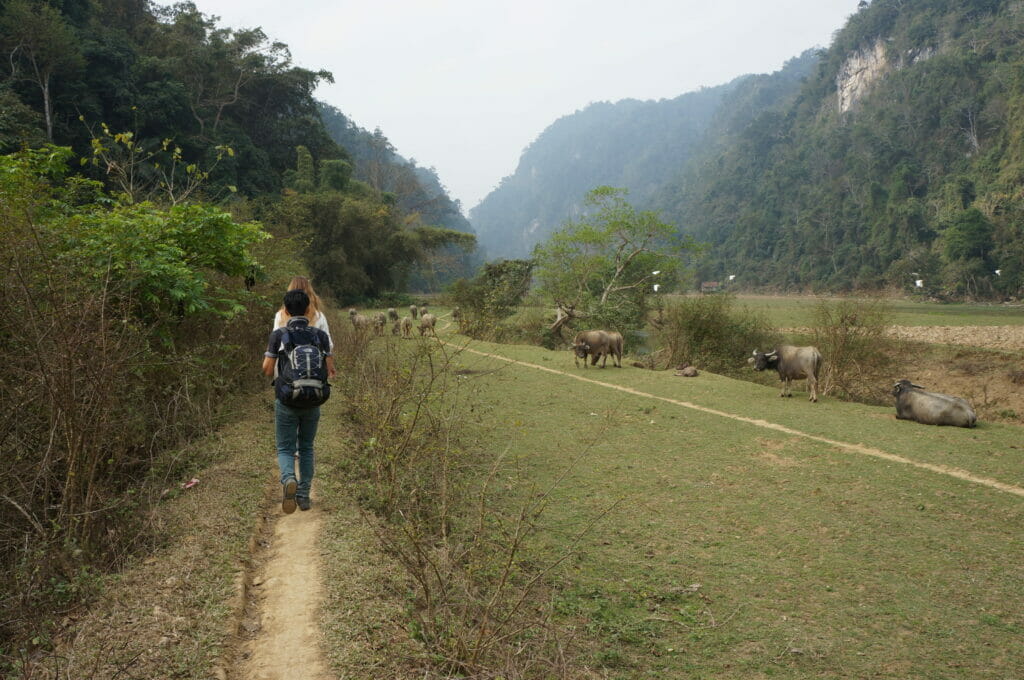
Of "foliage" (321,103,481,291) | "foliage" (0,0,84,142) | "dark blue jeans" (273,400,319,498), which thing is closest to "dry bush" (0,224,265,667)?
"dark blue jeans" (273,400,319,498)

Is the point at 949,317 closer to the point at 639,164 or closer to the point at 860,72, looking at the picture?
the point at 860,72

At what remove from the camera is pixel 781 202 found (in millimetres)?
82750

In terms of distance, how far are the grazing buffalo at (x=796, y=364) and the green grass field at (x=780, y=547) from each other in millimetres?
1967

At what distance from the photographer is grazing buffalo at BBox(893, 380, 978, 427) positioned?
9469 millimetres

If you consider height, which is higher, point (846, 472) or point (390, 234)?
point (390, 234)

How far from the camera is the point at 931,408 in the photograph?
9.75m

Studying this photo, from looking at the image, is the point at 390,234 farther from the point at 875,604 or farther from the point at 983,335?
the point at 875,604

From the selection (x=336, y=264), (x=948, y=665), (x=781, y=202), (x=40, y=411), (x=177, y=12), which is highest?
(x=177, y=12)

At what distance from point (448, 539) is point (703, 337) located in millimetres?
14185

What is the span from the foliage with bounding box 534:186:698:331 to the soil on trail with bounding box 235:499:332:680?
18677 mm

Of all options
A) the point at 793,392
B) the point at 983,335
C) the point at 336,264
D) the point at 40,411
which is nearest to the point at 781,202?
the point at 983,335

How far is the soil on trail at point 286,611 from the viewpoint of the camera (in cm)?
314

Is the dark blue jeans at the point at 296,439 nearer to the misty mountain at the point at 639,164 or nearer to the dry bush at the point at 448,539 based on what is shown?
the dry bush at the point at 448,539

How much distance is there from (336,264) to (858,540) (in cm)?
2913
